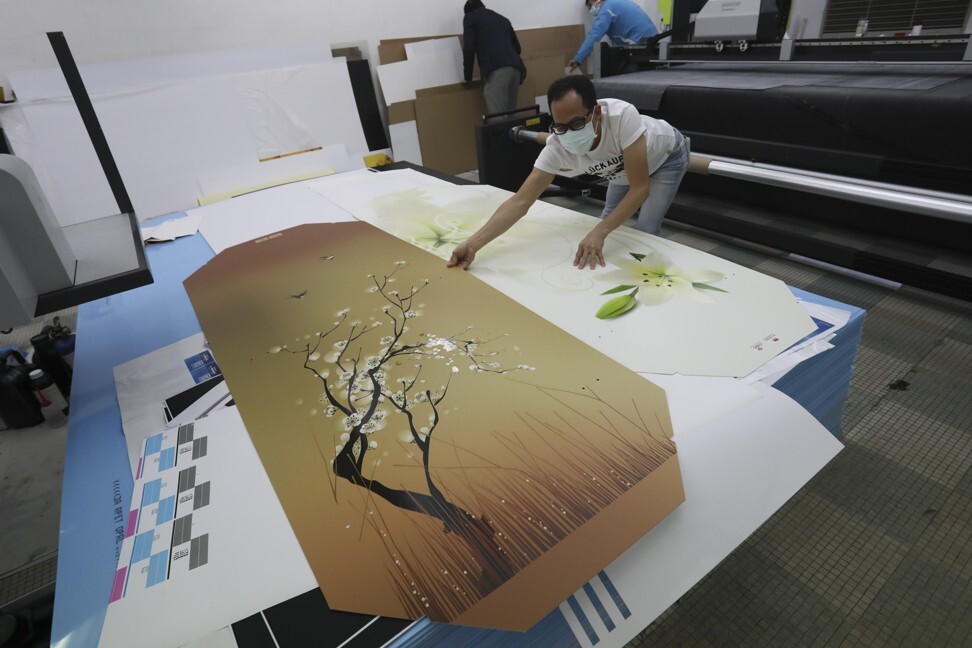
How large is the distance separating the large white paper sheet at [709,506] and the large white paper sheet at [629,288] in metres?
0.13

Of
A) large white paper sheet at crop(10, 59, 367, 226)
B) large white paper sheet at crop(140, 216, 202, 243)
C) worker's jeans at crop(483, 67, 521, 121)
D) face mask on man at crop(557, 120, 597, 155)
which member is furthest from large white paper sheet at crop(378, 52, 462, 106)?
face mask on man at crop(557, 120, 597, 155)

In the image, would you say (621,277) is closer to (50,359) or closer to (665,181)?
(665,181)

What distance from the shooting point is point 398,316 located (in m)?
1.16

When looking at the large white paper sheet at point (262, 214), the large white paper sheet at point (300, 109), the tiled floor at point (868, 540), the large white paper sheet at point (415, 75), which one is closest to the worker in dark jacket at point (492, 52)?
the large white paper sheet at point (415, 75)

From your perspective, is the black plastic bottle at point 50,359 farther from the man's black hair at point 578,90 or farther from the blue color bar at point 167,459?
the man's black hair at point 578,90

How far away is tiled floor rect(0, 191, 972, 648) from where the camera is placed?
1.05 metres

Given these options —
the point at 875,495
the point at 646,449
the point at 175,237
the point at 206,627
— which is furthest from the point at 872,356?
the point at 175,237

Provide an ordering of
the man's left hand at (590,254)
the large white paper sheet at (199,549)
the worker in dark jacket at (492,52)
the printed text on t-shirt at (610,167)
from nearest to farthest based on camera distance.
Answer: the large white paper sheet at (199,549), the man's left hand at (590,254), the printed text on t-shirt at (610,167), the worker in dark jacket at (492,52)

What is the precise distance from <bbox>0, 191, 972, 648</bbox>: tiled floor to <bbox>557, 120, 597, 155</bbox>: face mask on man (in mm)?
1121

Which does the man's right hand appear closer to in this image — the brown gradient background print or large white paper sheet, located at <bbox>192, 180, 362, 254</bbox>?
the brown gradient background print

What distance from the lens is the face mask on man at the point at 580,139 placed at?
4.74ft

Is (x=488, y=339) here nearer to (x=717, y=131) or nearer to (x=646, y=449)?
(x=646, y=449)

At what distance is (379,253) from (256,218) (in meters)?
0.84

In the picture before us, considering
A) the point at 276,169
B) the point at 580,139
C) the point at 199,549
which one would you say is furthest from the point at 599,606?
the point at 276,169
